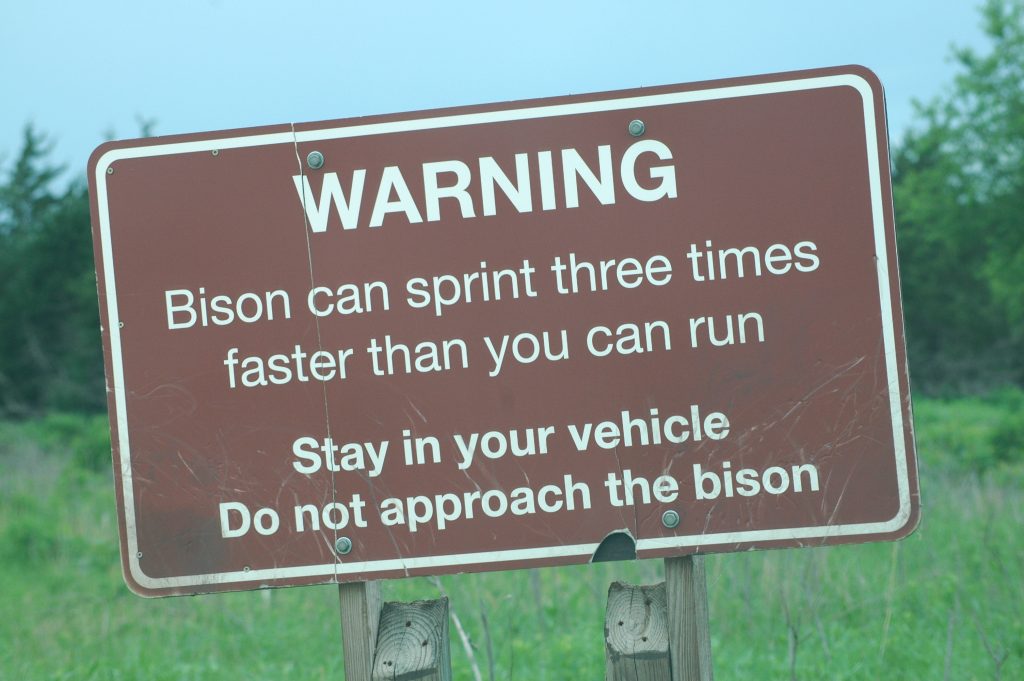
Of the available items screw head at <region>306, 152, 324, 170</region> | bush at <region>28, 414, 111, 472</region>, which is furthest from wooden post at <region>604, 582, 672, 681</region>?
bush at <region>28, 414, 111, 472</region>

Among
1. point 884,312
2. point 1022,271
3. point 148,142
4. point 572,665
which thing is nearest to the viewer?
point 884,312

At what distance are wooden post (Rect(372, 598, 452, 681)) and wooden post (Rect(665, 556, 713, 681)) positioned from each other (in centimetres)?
44

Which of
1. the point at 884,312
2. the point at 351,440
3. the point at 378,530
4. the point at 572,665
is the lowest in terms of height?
the point at 572,665

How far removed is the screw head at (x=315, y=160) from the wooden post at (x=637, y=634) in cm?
100

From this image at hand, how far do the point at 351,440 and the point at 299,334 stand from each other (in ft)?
0.74

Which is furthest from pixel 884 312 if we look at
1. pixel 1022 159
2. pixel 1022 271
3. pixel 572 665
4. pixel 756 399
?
pixel 1022 159

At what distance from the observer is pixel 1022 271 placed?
31562 mm

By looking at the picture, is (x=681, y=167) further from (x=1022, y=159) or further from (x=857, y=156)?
(x=1022, y=159)

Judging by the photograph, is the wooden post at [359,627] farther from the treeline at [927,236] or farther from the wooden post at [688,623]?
the treeline at [927,236]

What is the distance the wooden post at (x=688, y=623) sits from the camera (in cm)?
201

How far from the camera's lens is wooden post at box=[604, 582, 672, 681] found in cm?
200

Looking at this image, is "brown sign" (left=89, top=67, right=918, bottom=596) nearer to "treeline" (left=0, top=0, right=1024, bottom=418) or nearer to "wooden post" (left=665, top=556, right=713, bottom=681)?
"wooden post" (left=665, top=556, right=713, bottom=681)

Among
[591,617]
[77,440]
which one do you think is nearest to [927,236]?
[77,440]

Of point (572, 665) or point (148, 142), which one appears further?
point (572, 665)
